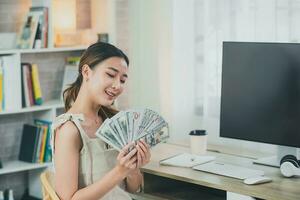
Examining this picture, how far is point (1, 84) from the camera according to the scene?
161 inches

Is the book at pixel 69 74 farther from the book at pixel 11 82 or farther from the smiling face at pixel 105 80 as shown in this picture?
the smiling face at pixel 105 80

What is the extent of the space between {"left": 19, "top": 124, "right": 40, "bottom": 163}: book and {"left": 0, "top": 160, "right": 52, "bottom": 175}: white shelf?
4 centimetres

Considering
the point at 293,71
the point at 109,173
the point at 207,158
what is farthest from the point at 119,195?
the point at 293,71

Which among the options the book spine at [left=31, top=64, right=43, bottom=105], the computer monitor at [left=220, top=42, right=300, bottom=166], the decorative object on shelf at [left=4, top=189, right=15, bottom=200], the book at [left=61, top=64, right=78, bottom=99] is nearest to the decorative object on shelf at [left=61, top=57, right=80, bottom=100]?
the book at [left=61, top=64, right=78, bottom=99]

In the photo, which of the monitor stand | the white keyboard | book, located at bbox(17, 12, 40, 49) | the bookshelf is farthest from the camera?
the bookshelf

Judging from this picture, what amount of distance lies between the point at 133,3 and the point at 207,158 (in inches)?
59.0

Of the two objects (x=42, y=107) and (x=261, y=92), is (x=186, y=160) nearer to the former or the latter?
(x=261, y=92)

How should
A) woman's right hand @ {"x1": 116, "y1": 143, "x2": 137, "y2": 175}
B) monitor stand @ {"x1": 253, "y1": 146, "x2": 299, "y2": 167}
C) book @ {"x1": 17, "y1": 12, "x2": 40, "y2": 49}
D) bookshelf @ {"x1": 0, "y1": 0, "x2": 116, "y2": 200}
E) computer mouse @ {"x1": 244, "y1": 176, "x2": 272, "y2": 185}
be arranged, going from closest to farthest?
woman's right hand @ {"x1": 116, "y1": 143, "x2": 137, "y2": 175} < computer mouse @ {"x1": 244, "y1": 176, "x2": 272, "y2": 185} < monitor stand @ {"x1": 253, "y1": 146, "x2": 299, "y2": 167} < book @ {"x1": 17, "y1": 12, "x2": 40, "y2": 49} < bookshelf @ {"x1": 0, "y1": 0, "x2": 116, "y2": 200}

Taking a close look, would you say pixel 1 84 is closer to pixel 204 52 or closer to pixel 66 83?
pixel 66 83

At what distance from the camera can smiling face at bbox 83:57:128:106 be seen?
270 centimetres

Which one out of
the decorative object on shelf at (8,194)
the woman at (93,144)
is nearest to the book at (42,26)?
the decorative object on shelf at (8,194)

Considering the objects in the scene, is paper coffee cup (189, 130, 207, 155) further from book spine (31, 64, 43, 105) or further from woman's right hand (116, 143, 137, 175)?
book spine (31, 64, 43, 105)

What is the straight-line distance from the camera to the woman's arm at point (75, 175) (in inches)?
101

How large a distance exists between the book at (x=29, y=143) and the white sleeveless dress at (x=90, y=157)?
1.59 meters
